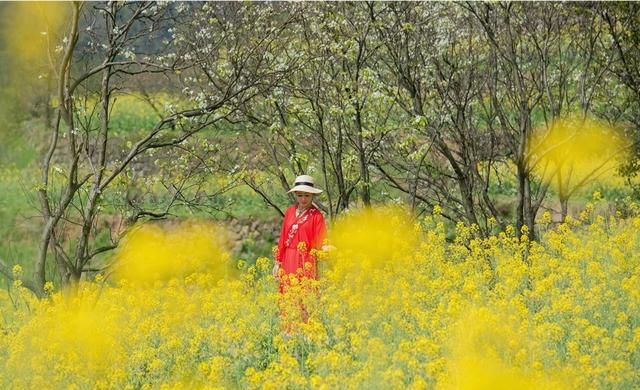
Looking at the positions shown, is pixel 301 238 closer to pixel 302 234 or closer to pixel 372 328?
pixel 302 234

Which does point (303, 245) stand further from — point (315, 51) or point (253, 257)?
point (253, 257)

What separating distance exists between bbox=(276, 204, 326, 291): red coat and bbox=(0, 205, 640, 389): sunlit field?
17 centimetres

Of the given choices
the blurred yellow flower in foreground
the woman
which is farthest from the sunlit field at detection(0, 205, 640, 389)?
the blurred yellow flower in foreground

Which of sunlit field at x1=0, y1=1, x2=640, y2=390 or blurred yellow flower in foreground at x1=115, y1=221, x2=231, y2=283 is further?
blurred yellow flower in foreground at x1=115, y1=221, x2=231, y2=283

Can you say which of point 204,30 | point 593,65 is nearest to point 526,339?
point 204,30

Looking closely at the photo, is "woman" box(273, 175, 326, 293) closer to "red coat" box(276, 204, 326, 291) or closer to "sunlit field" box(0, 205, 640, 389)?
"red coat" box(276, 204, 326, 291)

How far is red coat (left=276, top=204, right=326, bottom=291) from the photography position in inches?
360

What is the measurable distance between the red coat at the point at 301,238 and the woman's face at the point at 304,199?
6 cm

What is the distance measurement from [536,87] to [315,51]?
2677mm

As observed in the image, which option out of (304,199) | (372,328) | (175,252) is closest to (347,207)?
(304,199)

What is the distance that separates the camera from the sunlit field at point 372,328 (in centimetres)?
654

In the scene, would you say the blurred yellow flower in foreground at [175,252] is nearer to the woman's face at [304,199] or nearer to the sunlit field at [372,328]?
the sunlit field at [372,328]

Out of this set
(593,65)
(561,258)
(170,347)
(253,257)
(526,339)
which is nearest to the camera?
(526,339)

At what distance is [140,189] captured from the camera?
21.3 m
